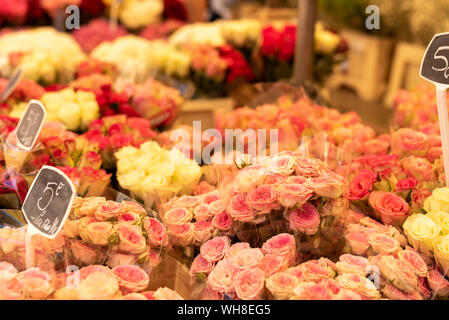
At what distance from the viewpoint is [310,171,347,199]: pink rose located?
115 centimetres

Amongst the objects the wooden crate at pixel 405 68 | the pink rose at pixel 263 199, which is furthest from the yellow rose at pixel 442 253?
the wooden crate at pixel 405 68

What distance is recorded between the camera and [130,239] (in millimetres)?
1147

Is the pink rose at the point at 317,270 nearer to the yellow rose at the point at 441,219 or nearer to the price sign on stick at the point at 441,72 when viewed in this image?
the yellow rose at the point at 441,219

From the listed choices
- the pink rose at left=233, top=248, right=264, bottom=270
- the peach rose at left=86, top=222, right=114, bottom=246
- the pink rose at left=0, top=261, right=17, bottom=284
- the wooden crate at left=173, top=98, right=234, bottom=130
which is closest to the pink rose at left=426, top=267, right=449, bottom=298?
the pink rose at left=233, top=248, right=264, bottom=270

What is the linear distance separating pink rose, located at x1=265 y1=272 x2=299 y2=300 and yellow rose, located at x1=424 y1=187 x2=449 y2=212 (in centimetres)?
43

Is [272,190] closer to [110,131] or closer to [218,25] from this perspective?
[110,131]

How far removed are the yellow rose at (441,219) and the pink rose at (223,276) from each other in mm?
464

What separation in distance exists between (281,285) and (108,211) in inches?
16.9

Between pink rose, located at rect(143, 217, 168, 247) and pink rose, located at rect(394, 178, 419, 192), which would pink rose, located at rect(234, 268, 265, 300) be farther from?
pink rose, located at rect(394, 178, 419, 192)

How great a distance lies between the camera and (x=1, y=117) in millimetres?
1813

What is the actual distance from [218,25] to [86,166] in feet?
7.22

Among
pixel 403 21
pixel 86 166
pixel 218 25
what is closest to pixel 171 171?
pixel 86 166

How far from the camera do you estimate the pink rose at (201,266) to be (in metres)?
1.16

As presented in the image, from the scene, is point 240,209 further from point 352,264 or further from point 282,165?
point 352,264
